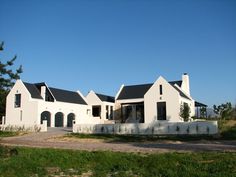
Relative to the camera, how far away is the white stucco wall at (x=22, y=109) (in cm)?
4084

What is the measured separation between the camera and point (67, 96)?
158 ft

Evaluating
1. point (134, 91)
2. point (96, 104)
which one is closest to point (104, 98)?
point (96, 104)

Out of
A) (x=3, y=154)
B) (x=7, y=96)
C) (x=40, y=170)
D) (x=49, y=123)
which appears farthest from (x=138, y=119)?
(x=40, y=170)

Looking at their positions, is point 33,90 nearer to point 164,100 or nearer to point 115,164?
point 164,100

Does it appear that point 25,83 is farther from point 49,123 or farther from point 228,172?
point 228,172

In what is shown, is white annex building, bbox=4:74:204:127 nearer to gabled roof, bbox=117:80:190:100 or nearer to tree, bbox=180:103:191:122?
gabled roof, bbox=117:80:190:100

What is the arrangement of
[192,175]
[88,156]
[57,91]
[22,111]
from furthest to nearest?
[57,91], [22,111], [88,156], [192,175]

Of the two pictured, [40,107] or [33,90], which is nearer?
[40,107]

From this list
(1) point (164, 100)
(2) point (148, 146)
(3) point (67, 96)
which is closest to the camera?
(2) point (148, 146)

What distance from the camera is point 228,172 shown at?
10.3m

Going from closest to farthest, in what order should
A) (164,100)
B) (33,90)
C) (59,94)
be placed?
(164,100)
(33,90)
(59,94)

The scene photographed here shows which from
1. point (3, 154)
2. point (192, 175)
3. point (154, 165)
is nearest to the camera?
point (192, 175)

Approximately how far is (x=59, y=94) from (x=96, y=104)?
6.57 meters

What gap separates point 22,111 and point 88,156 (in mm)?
30236
